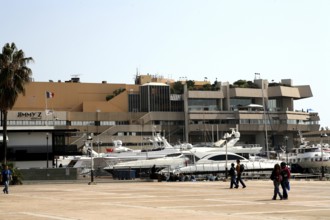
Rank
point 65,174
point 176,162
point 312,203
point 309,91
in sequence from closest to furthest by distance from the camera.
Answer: point 312,203 → point 65,174 → point 176,162 → point 309,91

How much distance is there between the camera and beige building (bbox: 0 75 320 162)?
13612 cm

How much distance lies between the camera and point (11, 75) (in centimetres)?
5419

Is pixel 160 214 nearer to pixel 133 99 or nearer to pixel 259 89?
pixel 133 99

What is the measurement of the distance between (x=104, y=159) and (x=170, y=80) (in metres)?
77.2

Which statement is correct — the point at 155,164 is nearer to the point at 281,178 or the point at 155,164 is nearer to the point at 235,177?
the point at 235,177

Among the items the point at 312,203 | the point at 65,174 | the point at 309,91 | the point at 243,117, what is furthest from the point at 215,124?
the point at 312,203

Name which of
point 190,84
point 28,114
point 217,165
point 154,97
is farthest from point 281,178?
point 190,84

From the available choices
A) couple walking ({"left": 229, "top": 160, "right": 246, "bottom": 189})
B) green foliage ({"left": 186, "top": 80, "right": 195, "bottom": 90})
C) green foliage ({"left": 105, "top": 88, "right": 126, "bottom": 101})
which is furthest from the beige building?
Result: couple walking ({"left": 229, "top": 160, "right": 246, "bottom": 189})

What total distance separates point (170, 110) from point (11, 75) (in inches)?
3586

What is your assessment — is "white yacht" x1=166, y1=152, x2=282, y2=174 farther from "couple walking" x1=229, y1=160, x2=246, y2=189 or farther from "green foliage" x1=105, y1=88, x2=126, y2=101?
"green foliage" x1=105, y1=88, x2=126, y2=101

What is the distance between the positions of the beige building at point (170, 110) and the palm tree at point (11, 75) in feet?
240

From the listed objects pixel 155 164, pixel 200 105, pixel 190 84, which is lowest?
pixel 155 164

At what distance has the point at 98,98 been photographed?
144m

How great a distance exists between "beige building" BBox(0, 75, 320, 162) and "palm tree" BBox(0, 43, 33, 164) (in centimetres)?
7319
